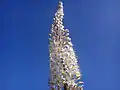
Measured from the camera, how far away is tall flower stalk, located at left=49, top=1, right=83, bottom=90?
7.81 meters

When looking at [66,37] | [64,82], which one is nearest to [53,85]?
[64,82]

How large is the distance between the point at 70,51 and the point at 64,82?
1.31 meters

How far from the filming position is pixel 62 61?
26.9 ft

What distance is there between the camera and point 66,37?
341 inches

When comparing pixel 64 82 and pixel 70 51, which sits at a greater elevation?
pixel 70 51

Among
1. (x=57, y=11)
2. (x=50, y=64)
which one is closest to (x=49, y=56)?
(x=50, y=64)

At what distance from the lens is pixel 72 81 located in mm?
7840

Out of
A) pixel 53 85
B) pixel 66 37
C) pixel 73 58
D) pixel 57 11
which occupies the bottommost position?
pixel 53 85

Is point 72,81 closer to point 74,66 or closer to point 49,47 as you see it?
point 74,66

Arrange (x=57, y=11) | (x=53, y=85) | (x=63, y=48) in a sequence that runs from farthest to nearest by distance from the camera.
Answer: (x=57, y=11) → (x=63, y=48) → (x=53, y=85)

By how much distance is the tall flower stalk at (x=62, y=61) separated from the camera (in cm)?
781

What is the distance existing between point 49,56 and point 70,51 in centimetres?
86

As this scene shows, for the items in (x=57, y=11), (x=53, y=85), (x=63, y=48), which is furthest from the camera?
(x=57, y=11)

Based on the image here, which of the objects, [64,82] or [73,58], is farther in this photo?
[73,58]
